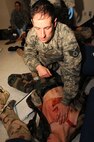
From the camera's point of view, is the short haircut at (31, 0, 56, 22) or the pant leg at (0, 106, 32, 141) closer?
the short haircut at (31, 0, 56, 22)

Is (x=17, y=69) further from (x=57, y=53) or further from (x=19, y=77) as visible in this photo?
(x=57, y=53)

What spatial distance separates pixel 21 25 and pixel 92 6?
1412 mm

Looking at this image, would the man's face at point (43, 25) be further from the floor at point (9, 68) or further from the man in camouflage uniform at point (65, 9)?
the man in camouflage uniform at point (65, 9)

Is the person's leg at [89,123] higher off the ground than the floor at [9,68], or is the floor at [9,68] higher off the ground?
the person's leg at [89,123]

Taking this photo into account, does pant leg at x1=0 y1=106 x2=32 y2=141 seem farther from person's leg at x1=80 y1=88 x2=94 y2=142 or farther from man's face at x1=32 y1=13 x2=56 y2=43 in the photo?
man's face at x1=32 y1=13 x2=56 y2=43

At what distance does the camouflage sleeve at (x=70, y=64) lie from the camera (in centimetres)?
141

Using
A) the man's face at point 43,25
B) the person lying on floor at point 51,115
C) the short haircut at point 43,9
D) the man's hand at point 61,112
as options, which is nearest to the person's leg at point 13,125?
the person lying on floor at point 51,115

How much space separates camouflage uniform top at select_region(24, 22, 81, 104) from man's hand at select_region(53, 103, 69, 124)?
0.13 feet

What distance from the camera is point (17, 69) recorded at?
2705 mm

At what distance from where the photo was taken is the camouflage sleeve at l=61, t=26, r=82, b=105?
1410mm

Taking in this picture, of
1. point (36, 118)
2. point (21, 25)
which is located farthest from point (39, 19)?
point (21, 25)

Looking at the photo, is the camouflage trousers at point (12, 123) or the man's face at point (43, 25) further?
the camouflage trousers at point (12, 123)

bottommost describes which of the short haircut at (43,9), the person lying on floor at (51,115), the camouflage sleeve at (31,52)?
the person lying on floor at (51,115)

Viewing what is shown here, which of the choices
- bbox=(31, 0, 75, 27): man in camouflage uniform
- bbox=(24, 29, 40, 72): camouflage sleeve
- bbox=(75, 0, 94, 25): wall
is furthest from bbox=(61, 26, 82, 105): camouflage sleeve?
bbox=(75, 0, 94, 25): wall
